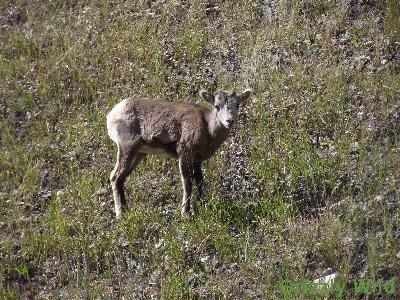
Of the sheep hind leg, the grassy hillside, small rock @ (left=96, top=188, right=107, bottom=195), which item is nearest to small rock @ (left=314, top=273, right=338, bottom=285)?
the grassy hillside

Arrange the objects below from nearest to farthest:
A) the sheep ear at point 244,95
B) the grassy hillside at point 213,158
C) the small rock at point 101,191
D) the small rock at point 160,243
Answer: the grassy hillside at point 213,158, the small rock at point 160,243, the sheep ear at point 244,95, the small rock at point 101,191

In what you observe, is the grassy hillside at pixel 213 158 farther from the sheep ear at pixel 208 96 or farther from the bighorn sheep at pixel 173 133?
the sheep ear at pixel 208 96

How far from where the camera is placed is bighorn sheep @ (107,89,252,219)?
11.2 m

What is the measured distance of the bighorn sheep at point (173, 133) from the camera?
36.7 ft

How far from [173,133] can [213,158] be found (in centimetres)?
98

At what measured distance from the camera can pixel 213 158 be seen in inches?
474

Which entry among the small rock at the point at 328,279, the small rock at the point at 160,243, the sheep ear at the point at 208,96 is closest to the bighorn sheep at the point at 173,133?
the sheep ear at the point at 208,96

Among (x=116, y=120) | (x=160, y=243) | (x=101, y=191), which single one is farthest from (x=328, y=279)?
(x=101, y=191)

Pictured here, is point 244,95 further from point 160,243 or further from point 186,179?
point 160,243

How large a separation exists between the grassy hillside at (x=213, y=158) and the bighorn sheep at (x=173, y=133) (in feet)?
1.49

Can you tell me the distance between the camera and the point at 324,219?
10.3 m

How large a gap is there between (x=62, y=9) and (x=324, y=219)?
827 centimetres

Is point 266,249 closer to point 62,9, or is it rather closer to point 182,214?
point 182,214

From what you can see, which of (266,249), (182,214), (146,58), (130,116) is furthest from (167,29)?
(266,249)
